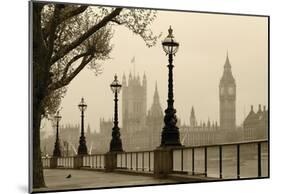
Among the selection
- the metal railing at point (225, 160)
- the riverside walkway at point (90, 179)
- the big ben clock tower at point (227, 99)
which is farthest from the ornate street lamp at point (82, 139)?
the big ben clock tower at point (227, 99)

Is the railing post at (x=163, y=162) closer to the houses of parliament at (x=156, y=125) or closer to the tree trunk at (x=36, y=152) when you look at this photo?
the houses of parliament at (x=156, y=125)

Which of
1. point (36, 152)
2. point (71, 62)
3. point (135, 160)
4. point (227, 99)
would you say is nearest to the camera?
point (36, 152)

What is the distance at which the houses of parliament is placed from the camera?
150 inches

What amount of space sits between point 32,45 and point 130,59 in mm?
662

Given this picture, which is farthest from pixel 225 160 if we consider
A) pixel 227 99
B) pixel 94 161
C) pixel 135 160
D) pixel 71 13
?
pixel 71 13

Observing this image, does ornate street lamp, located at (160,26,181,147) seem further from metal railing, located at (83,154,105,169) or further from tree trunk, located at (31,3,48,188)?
tree trunk, located at (31,3,48,188)

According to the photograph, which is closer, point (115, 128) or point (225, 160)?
point (115, 128)

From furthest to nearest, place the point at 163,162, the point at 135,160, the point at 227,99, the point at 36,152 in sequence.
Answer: the point at 227,99 → the point at 163,162 → the point at 135,160 → the point at 36,152

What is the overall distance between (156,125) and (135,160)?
0.28 m

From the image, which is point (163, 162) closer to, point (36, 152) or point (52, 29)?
point (36, 152)

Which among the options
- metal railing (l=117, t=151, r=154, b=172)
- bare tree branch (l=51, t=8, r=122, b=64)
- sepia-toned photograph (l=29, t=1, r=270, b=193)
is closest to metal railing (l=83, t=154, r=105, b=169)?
sepia-toned photograph (l=29, t=1, r=270, b=193)

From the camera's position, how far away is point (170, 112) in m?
3.97

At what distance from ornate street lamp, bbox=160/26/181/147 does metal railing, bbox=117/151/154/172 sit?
0.16 metres

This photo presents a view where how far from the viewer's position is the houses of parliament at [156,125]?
381 cm
